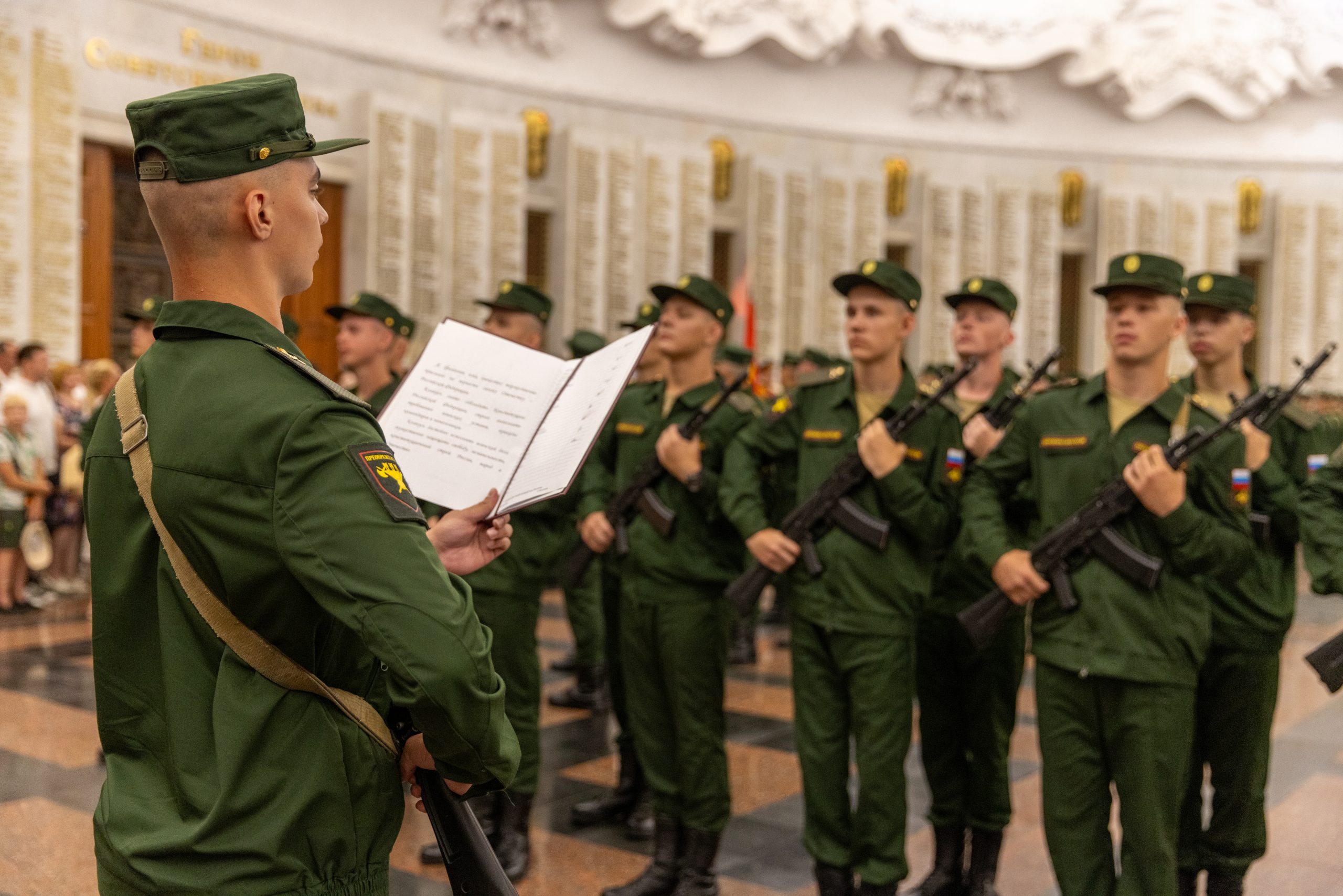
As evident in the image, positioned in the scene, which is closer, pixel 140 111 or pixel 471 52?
pixel 140 111

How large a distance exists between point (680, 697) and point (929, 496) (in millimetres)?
1015

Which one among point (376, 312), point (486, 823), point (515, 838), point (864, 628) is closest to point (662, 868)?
point (515, 838)

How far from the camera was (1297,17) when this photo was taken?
1775 cm

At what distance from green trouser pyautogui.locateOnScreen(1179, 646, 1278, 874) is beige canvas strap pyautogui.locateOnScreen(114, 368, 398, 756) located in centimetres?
294

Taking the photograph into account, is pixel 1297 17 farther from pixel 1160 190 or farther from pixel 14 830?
pixel 14 830

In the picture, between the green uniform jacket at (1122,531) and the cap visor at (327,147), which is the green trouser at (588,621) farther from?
the cap visor at (327,147)

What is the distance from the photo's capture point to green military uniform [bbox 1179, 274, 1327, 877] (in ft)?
11.4

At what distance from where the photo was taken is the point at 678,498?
4.03 m

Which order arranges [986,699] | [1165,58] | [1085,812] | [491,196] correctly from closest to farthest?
[1085,812] < [986,699] < [491,196] < [1165,58]

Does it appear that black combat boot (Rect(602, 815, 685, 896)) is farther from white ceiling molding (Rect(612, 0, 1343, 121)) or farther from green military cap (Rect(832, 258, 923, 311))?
white ceiling molding (Rect(612, 0, 1343, 121))

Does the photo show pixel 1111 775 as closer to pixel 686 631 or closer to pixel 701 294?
pixel 686 631

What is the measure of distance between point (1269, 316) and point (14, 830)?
1814 cm

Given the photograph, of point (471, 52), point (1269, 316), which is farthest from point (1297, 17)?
point (471, 52)

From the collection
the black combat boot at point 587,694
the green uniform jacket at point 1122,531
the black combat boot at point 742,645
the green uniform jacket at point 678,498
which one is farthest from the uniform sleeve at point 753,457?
the black combat boot at point 742,645
